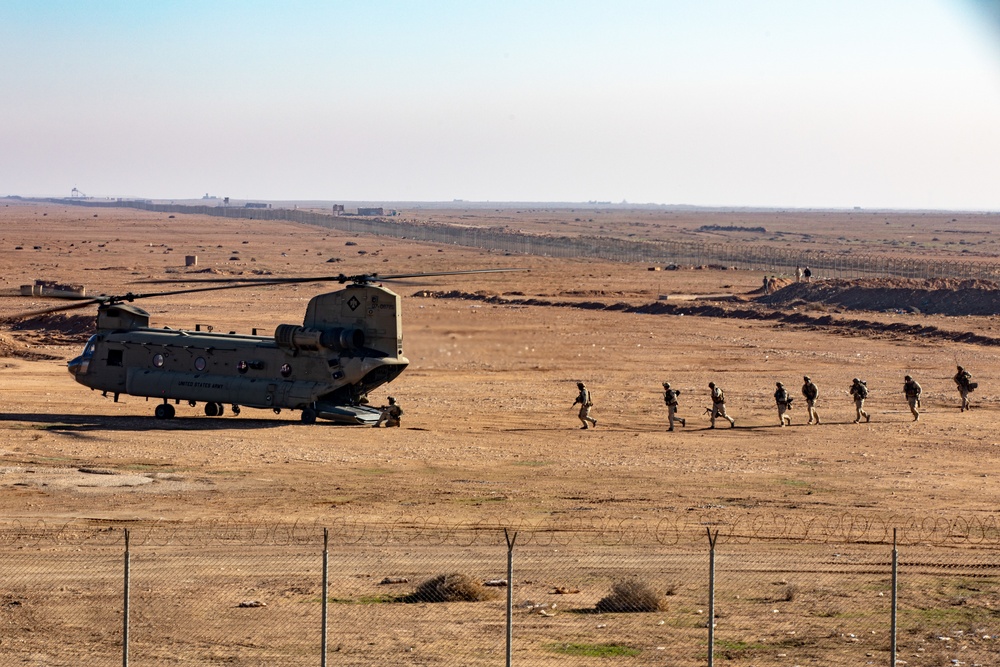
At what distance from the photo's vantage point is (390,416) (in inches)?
1331

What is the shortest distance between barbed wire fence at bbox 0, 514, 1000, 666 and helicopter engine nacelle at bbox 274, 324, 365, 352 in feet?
35.4

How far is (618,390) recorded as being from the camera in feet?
139

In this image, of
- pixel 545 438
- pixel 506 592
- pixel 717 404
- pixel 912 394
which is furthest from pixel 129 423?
pixel 912 394

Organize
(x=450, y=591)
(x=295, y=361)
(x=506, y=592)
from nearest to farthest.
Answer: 1. (x=506, y=592)
2. (x=450, y=591)
3. (x=295, y=361)

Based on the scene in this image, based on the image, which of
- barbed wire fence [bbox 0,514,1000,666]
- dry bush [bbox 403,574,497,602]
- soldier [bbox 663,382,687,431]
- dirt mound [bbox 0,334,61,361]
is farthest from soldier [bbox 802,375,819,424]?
dirt mound [bbox 0,334,61,361]

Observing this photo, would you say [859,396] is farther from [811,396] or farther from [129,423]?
[129,423]

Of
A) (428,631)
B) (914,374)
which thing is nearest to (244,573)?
(428,631)

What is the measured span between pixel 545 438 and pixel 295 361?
6869 mm

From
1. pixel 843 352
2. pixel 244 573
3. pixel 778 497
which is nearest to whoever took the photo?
pixel 244 573

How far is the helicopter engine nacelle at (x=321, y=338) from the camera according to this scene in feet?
109

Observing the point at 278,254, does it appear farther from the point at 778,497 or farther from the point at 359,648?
the point at 359,648

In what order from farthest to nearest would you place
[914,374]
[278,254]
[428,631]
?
1. [278,254]
2. [914,374]
3. [428,631]

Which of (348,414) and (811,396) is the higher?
(811,396)

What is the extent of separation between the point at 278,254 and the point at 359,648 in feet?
339
